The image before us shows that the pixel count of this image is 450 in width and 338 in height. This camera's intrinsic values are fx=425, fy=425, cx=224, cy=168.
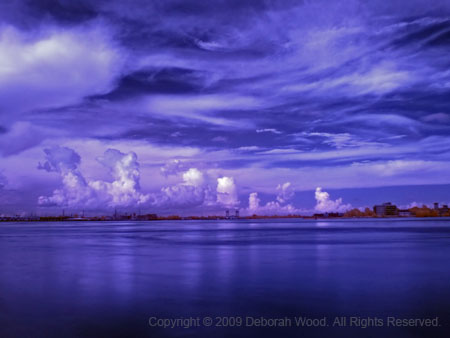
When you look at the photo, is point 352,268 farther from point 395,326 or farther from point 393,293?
point 395,326

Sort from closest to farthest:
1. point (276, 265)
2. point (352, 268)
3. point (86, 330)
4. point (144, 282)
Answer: point (86, 330)
point (144, 282)
point (352, 268)
point (276, 265)

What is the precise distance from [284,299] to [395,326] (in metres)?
5.37

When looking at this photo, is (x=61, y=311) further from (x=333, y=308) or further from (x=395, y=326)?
(x=395, y=326)

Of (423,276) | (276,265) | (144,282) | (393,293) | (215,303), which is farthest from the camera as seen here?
(276,265)

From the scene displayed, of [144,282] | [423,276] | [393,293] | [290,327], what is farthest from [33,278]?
[423,276]

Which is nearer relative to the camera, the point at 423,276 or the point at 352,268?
the point at 423,276

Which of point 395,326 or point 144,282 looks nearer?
point 395,326

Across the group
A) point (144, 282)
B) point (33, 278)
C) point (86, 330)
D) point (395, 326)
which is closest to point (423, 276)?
point (395, 326)

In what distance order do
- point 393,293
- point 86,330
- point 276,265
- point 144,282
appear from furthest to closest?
point 276,265 → point 144,282 → point 393,293 → point 86,330

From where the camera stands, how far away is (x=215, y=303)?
707 inches

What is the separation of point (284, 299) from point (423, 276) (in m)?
11.2

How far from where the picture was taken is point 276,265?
101 feet

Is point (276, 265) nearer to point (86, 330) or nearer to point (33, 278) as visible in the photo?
point (33, 278)

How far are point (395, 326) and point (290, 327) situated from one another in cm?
355
